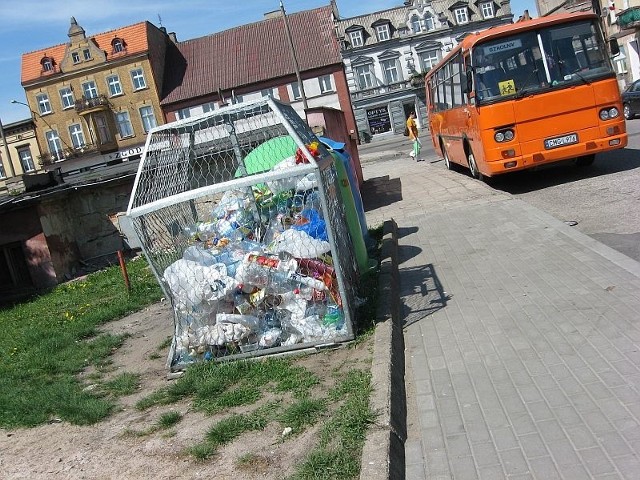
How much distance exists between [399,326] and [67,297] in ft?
26.9

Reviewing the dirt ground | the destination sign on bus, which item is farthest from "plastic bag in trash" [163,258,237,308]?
the destination sign on bus

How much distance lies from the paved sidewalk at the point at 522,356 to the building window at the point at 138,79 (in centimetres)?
5186

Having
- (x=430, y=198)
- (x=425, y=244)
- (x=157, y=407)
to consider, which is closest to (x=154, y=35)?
(x=430, y=198)

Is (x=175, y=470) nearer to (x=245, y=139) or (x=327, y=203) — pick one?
(x=327, y=203)

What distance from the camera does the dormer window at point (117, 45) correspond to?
5822 centimetres

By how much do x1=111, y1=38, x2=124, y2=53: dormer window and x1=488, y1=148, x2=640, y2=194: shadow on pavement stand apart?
161 feet

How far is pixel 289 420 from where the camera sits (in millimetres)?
4645

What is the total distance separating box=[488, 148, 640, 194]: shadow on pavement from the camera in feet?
44.4

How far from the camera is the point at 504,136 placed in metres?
12.5

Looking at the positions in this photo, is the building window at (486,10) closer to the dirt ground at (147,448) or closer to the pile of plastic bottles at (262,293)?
the pile of plastic bottles at (262,293)

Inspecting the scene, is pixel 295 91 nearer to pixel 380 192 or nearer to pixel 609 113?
pixel 380 192

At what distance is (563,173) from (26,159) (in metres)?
56.7

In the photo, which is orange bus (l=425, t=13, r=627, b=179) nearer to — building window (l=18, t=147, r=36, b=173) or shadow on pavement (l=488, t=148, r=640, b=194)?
shadow on pavement (l=488, t=148, r=640, b=194)

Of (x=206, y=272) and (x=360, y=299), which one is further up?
(x=206, y=272)
